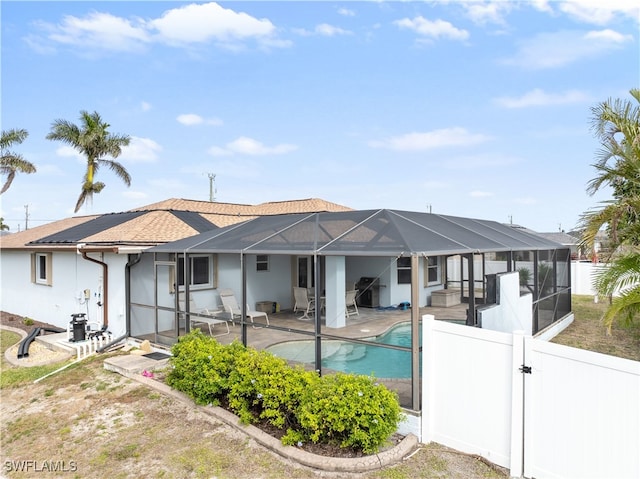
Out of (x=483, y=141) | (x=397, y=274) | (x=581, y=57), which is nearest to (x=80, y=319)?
(x=397, y=274)

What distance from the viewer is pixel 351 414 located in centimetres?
432

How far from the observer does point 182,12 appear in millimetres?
11836

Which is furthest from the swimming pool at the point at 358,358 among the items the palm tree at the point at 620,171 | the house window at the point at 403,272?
the house window at the point at 403,272

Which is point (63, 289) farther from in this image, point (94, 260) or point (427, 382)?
point (427, 382)

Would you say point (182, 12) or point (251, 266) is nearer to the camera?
point (182, 12)

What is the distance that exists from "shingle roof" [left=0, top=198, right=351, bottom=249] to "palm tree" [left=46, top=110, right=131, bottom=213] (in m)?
11.2

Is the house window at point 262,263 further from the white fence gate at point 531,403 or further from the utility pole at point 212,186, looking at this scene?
the utility pole at point 212,186

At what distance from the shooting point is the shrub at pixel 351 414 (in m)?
4.35

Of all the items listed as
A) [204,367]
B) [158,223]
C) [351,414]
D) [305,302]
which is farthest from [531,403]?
[158,223]

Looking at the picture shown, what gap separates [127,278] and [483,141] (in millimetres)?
16756

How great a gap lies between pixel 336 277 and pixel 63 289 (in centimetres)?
811

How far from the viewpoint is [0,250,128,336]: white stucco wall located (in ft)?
33.2

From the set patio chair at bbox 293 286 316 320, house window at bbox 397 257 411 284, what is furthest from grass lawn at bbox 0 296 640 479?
house window at bbox 397 257 411 284

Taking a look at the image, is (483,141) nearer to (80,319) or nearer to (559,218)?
(80,319)
